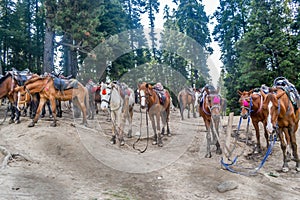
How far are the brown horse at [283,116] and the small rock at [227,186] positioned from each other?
211 centimetres

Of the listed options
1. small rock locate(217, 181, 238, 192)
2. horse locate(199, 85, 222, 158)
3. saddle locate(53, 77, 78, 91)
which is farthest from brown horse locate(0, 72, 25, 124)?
small rock locate(217, 181, 238, 192)

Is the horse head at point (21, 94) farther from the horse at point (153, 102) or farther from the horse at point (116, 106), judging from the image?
the horse at point (153, 102)

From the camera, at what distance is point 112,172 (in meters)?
6.17

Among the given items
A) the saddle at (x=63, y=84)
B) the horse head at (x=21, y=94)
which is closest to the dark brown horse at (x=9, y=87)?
the horse head at (x=21, y=94)

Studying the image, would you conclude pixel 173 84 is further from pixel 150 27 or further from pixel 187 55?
pixel 150 27

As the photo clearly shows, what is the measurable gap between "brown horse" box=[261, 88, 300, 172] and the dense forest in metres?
10.8

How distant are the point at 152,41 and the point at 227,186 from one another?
29616mm

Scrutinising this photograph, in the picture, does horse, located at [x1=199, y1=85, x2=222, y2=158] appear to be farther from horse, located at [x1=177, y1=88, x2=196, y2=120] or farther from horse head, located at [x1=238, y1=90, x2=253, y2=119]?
horse, located at [x1=177, y1=88, x2=196, y2=120]

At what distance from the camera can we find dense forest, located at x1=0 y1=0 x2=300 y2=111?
1551 cm

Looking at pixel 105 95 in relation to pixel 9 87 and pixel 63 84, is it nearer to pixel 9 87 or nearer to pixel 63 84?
pixel 63 84

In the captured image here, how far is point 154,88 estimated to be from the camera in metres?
9.81

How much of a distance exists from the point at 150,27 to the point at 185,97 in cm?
1890

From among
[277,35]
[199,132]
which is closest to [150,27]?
[277,35]

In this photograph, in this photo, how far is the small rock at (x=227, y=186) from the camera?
5257 mm
